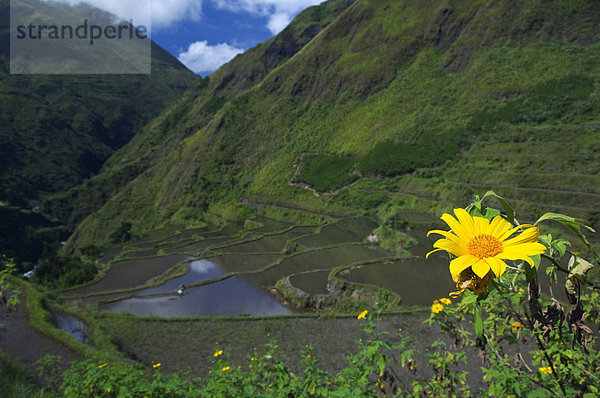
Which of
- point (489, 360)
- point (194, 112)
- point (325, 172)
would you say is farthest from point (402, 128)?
point (194, 112)

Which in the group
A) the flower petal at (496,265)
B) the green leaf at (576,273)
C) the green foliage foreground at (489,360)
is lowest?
the green foliage foreground at (489,360)

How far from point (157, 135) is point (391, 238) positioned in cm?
12258

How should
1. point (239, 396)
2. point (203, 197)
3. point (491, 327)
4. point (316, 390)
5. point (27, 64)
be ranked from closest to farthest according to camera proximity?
point (491, 327), point (316, 390), point (239, 396), point (203, 197), point (27, 64)

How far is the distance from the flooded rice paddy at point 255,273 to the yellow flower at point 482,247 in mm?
18775

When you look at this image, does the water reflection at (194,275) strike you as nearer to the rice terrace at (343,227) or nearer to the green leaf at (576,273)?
the rice terrace at (343,227)

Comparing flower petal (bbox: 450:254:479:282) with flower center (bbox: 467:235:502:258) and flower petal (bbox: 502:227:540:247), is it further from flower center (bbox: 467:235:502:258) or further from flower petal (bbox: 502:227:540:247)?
flower petal (bbox: 502:227:540:247)

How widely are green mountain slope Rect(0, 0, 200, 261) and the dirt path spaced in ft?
209

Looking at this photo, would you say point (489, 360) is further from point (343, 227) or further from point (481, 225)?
point (343, 227)

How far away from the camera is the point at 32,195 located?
111562 mm

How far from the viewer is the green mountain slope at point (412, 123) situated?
37.9 m

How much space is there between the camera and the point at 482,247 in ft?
4.09

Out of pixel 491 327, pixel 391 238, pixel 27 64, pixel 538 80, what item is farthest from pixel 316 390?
pixel 27 64

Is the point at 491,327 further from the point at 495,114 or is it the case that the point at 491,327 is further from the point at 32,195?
the point at 32,195

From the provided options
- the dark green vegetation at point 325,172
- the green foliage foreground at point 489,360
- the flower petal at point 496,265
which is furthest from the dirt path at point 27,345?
the dark green vegetation at point 325,172
